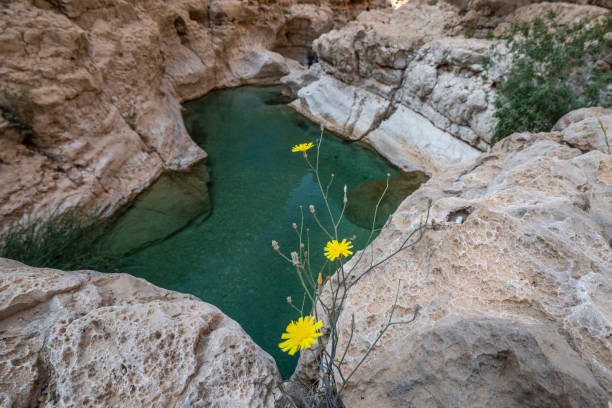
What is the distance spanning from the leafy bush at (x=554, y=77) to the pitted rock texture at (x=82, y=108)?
5.52m

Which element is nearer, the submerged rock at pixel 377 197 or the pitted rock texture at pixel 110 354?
the pitted rock texture at pixel 110 354

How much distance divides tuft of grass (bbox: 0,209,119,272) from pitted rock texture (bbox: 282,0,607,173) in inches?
214

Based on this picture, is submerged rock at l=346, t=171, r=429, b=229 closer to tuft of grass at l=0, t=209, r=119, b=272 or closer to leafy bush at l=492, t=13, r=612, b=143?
leafy bush at l=492, t=13, r=612, b=143

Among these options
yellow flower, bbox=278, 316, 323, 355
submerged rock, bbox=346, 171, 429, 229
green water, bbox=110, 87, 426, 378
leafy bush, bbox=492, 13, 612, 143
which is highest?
leafy bush, bbox=492, 13, 612, 143

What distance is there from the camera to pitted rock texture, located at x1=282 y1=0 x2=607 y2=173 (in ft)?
17.9

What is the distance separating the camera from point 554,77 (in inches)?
166

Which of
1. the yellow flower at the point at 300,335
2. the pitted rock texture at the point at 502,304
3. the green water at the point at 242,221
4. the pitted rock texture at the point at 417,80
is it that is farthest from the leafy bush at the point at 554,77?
the yellow flower at the point at 300,335

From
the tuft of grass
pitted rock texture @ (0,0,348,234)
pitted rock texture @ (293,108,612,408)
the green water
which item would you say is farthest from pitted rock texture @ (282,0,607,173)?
the tuft of grass

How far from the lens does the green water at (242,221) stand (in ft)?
11.2

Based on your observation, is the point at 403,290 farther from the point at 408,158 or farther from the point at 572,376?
the point at 408,158

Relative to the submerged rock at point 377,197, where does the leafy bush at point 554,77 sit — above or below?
above

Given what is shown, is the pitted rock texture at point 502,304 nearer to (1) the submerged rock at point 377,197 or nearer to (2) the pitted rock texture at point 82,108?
(1) the submerged rock at point 377,197

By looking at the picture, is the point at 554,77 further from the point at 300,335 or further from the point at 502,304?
the point at 300,335

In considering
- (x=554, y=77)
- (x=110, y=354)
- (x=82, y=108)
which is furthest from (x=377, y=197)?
(x=82, y=108)
